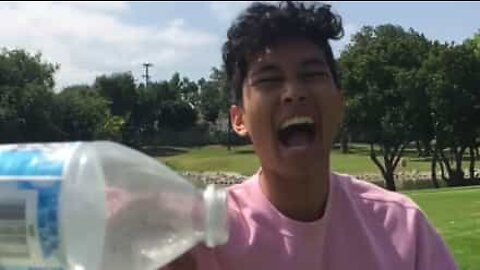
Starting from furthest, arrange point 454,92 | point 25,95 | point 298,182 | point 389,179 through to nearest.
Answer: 1. point 25,95
2. point 389,179
3. point 454,92
4. point 298,182

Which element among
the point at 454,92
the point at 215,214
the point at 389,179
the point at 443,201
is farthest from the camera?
the point at 389,179

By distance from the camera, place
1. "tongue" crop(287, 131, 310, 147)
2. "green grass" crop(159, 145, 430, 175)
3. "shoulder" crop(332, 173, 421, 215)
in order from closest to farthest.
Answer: "tongue" crop(287, 131, 310, 147), "shoulder" crop(332, 173, 421, 215), "green grass" crop(159, 145, 430, 175)

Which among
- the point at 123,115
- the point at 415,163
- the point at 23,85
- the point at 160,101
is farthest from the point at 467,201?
the point at 160,101

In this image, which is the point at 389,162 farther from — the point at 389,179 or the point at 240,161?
the point at 240,161

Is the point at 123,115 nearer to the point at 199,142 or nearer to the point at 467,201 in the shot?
the point at 199,142

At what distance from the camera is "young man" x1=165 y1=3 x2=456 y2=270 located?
7.36ft

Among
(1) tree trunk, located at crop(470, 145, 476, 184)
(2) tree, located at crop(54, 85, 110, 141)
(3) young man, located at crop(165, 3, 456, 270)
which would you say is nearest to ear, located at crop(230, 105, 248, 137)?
(3) young man, located at crop(165, 3, 456, 270)

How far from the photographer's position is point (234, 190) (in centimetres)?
246

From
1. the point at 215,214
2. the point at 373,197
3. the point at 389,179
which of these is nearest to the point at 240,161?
the point at 389,179

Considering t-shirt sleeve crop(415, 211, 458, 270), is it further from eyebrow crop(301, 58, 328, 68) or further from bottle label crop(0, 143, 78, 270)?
bottle label crop(0, 143, 78, 270)

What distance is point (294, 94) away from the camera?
2.23 meters

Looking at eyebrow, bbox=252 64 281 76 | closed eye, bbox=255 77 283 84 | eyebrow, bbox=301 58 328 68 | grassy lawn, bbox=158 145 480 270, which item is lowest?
grassy lawn, bbox=158 145 480 270

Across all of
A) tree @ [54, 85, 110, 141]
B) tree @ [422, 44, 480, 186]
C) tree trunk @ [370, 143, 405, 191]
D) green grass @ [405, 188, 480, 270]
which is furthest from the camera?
tree @ [54, 85, 110, 141]

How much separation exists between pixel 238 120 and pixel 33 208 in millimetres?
757
